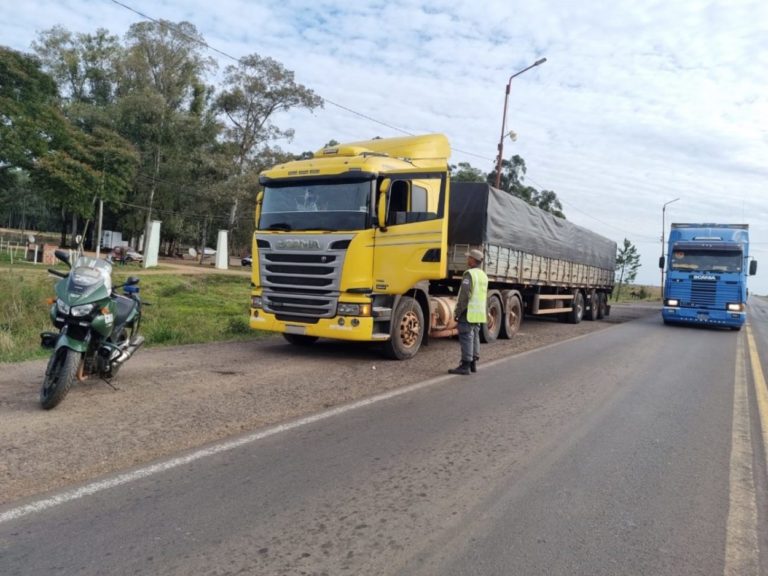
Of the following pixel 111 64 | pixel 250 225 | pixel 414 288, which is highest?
pixel 111 64

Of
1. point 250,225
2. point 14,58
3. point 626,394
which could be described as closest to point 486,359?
point 626,394

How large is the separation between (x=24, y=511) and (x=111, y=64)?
49258 mm

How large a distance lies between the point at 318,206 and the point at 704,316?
612 inches

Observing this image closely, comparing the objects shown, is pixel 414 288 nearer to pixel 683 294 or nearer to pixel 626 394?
pixel 626 394

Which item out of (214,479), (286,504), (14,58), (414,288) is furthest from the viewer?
(14,58)

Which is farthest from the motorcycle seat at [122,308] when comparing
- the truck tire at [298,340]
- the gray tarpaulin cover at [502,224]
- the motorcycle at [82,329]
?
the gray tarpaulin cover at [502,224]

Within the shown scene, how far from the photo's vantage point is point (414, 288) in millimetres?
9539

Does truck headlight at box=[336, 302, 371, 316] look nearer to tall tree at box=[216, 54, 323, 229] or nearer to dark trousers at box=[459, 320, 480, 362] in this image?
dark trousers at box=[459, 320, 480, 362]

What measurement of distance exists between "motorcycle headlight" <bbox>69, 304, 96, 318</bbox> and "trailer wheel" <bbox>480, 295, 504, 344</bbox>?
27.7 ft

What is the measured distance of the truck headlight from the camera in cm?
845

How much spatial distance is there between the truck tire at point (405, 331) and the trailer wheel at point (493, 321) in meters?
3.05

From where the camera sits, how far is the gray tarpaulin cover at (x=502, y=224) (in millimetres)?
11875

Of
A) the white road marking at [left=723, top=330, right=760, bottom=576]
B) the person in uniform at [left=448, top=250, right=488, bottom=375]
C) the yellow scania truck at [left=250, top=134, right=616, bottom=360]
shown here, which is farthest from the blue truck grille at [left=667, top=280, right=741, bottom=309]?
the person in uniform at [left=448, top=250, right=488, bottom=375]

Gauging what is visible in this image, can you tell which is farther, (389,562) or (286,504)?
(286,504)
